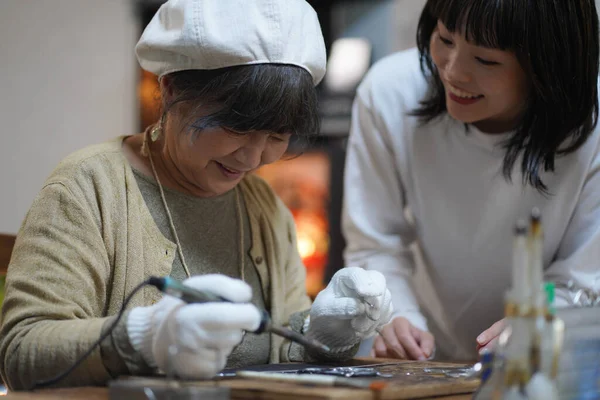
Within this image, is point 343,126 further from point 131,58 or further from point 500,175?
point 500,175

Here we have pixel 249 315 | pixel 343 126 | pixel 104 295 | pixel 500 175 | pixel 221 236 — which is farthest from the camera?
pixel 343 126

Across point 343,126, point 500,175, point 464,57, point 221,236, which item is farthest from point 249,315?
point 343,126

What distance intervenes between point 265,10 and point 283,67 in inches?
3.5

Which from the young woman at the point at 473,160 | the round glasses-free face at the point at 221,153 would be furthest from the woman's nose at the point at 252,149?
the young woman at the point at 473,160

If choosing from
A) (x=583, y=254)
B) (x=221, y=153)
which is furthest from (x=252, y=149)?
(x=583, y=254)

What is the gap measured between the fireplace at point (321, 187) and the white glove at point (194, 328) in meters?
2.56

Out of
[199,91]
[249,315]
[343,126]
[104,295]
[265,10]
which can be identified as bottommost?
[343,126]

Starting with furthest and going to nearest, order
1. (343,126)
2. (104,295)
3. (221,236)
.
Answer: (343,126), (221,236), (104,295)

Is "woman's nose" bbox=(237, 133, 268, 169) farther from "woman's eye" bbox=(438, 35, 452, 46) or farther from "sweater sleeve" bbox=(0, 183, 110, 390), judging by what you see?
"woman's eye" bbox=(438, 35, 452, 46)

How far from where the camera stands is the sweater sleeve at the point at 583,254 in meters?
1.59

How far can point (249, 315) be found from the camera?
85cm

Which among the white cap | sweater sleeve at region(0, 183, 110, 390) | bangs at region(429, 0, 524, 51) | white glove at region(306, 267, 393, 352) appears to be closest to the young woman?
bangs at region(429, 0, 524, 51)

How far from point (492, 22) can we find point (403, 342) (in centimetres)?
62

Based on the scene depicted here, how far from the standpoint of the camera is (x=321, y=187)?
363 centimetres
